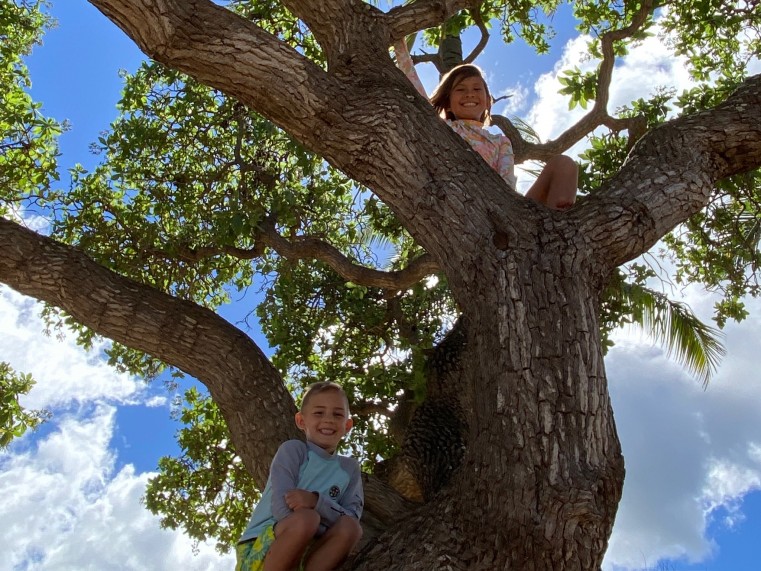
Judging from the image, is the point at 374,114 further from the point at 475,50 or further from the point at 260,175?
the point at 475,50

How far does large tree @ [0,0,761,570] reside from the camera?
318 centimetres

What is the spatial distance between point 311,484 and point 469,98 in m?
2.98

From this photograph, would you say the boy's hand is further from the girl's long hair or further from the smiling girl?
the girl's long hair

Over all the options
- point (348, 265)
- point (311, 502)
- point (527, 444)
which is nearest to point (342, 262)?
point (348, 265)

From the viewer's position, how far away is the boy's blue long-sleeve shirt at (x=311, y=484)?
3.50m

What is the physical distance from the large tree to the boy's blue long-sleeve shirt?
0.25 m

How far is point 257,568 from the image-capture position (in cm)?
334

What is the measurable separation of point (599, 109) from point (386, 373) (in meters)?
3.27

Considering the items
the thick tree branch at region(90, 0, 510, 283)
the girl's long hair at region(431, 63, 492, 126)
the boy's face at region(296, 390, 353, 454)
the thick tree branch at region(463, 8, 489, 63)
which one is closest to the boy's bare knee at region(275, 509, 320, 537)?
the boy's face at region(296, 390, 353, 454)

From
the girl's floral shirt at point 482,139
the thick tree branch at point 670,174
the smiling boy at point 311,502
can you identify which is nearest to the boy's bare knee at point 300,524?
the smiling boy at point 311,502

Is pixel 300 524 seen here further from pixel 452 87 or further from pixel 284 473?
pixel 452 87

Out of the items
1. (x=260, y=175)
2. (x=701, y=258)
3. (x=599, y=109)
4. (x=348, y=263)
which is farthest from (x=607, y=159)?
(x=260, y=175)

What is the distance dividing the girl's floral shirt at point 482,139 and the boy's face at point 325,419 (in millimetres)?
2235

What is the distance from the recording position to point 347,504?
3.74 meters
